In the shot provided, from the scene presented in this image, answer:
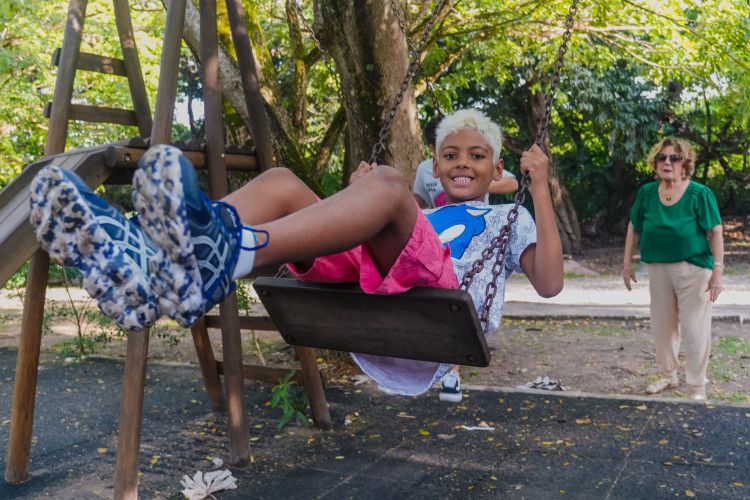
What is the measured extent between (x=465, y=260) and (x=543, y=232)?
328 mm

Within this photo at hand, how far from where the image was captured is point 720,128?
1875 cm

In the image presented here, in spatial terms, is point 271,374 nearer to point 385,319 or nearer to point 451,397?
point 451,397

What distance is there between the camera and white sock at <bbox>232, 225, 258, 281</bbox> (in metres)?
2.01

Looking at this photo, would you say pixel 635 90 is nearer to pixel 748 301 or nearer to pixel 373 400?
pixel 748 301

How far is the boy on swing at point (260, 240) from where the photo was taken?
71.7 inches

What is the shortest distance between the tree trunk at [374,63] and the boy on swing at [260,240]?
218 centimetres

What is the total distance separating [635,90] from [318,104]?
696 cm

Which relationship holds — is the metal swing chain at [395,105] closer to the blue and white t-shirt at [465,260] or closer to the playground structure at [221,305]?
the playground structure at [221,305]

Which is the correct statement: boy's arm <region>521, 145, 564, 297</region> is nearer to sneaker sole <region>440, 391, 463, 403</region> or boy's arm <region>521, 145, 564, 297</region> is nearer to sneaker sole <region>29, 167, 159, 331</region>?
sneaker sole <region>29, 167, 159, 331</region>

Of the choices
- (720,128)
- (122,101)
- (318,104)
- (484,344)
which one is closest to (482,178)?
(484,344)

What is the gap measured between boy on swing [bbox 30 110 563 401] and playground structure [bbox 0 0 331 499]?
110 cm

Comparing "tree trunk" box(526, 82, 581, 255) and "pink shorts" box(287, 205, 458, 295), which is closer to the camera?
"pink shorts" box(287, 205, 458, 295)

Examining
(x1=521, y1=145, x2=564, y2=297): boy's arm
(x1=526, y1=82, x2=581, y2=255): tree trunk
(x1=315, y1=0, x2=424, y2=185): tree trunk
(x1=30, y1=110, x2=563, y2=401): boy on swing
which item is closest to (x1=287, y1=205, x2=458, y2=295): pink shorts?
(x1=30, y1=110, x2=563, y2=401): boy on swing

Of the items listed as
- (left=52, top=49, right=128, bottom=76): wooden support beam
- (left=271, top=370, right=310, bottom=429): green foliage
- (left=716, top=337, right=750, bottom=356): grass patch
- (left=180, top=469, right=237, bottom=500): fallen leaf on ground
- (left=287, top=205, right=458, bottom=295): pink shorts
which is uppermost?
(left=52, top=49, right=128, bottom=76): wooden support beam
